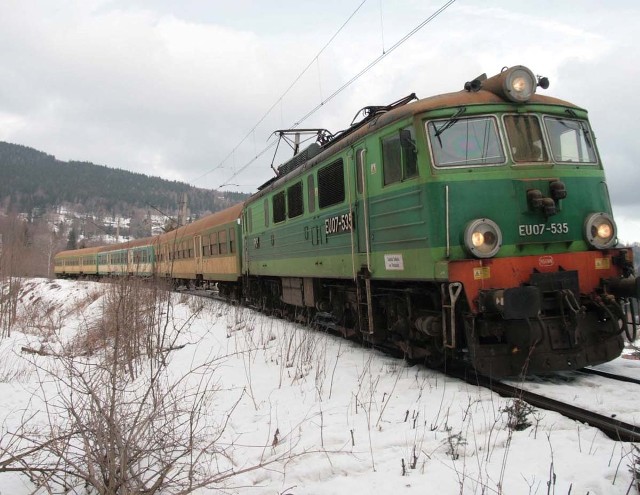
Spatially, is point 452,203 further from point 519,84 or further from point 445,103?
point 519,84

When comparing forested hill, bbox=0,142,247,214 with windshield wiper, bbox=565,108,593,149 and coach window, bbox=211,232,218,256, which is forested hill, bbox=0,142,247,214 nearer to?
coach window, bbox=211,232,218,256

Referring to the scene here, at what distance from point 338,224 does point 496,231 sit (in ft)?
10.5

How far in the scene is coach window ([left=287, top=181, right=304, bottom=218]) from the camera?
10.2m

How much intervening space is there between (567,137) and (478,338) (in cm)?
288

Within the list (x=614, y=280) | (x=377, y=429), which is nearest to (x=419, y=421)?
(x=377, y=429)

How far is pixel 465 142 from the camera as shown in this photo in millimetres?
6016

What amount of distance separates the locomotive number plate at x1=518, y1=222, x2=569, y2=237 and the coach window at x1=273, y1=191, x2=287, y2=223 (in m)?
6.28

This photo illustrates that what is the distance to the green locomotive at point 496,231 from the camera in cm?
554

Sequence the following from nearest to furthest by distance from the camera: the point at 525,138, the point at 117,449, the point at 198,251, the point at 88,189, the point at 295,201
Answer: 1. the point at 117,449
2. the point at 525,138
3. the point at 295,201
4. the point at 198,251
5. the point at 88,189

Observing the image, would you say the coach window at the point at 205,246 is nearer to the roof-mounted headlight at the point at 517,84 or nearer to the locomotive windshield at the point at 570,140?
the roof-mounted headlight at the point at 517,84

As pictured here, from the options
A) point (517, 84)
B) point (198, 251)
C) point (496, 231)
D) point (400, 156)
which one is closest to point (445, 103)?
point (400, 156)

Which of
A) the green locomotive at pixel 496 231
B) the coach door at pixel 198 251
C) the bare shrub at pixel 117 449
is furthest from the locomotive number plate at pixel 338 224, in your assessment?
the coach door at pixel 198 251

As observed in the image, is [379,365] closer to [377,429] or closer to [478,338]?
[478,338]

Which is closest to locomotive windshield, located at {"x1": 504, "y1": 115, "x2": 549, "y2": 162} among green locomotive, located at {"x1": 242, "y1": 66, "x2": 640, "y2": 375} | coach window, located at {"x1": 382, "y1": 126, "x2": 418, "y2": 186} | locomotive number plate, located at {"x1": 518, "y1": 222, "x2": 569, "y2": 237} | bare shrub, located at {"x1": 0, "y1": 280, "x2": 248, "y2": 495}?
green locomotive, located at {"x1": 242, "y1": 66, "x2": 640, "y2": 375}
